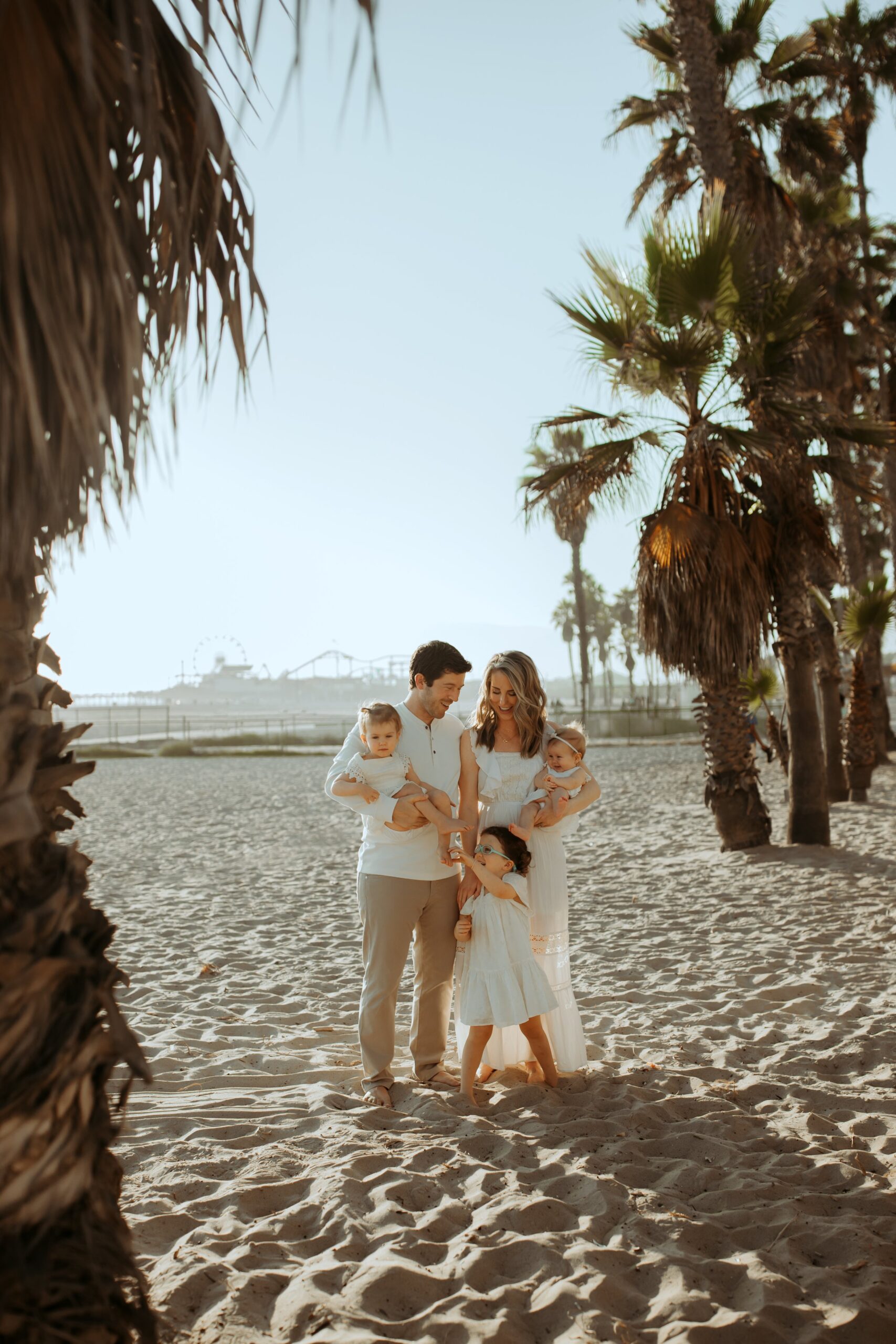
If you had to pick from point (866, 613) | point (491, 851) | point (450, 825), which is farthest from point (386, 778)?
point (866, 613)

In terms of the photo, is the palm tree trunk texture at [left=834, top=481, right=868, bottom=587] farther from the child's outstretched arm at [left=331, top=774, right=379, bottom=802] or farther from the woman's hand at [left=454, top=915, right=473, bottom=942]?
the child's outstretched arm at [left=331, top=774, right=379, bottom=802]

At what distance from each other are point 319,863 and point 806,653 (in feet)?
17.5

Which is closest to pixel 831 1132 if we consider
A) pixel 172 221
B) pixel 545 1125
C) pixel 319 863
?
pixel 545 1125

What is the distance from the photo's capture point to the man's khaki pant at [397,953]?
12.4 feet

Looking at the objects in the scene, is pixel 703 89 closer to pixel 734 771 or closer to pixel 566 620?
pixel 734 771

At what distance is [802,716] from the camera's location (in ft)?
30.6

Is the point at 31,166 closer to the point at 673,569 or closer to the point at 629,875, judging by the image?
the point at 673,569

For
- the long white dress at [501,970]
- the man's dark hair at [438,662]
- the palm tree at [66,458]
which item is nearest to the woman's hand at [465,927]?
the long white dress at [501,970]

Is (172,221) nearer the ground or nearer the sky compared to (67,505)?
nearer the sky

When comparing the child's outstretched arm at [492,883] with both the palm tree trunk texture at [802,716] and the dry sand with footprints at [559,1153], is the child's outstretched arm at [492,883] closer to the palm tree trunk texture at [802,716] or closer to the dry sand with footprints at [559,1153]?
the dry sand with footprints at [559,1153]

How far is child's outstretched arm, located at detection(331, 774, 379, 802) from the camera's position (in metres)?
3.66

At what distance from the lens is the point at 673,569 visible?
27.6 feet

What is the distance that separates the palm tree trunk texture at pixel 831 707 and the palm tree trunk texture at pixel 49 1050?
1198 cm

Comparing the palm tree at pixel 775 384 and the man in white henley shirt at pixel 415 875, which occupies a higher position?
the palm tree at pixel 775 384
